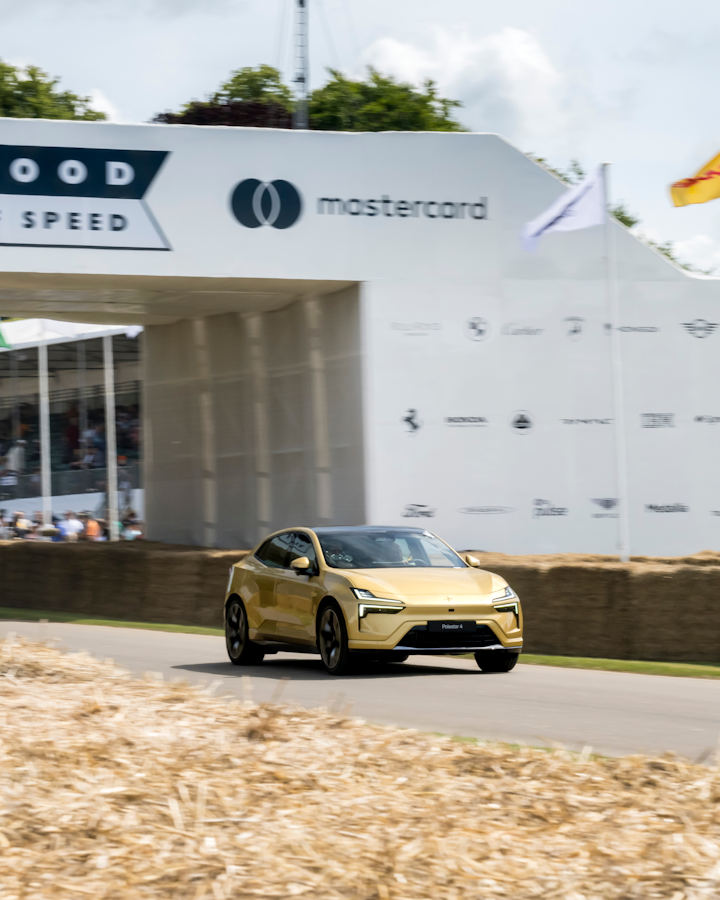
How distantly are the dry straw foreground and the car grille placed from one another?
15.8ft

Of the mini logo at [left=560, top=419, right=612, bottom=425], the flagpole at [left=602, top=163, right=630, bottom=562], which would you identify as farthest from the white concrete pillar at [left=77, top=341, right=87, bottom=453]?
the flagpole at [left=602, top=163, right=630, bottom=562]

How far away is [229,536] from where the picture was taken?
26.0 metres

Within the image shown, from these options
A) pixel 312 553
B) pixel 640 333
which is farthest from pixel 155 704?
pixel 640 333

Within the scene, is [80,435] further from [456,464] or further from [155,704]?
[155,704]

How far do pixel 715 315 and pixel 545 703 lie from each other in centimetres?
1371

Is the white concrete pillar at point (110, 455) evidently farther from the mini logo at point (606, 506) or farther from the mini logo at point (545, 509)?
the mini logo at point (606, 506)

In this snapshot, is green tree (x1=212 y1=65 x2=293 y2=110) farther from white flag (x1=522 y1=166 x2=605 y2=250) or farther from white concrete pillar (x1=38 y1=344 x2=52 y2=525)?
white flag (x1=522 y1=166 x2=605 y2=250)

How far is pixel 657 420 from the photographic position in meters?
22.4

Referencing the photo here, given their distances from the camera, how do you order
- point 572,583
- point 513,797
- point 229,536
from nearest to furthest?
point 513,797 → point 572,583 → point 229,536

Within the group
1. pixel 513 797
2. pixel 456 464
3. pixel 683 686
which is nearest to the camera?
pixel 513 797

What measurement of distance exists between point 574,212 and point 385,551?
7.63m

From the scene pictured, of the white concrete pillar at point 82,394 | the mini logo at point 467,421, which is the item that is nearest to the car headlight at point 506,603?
the mini logo at point 467,421

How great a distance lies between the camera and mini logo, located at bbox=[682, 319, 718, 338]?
2261 centimetres

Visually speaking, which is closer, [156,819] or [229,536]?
[156,819]
